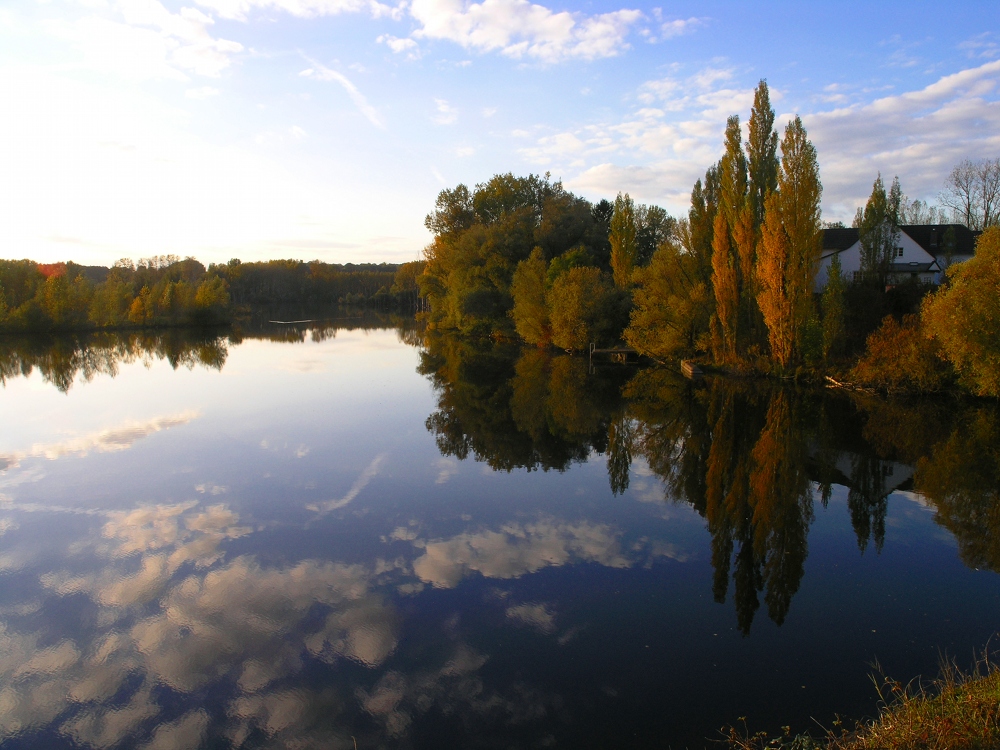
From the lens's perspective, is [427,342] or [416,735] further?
[427,342]

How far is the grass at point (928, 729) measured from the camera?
394 cm

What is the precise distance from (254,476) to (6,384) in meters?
20.5

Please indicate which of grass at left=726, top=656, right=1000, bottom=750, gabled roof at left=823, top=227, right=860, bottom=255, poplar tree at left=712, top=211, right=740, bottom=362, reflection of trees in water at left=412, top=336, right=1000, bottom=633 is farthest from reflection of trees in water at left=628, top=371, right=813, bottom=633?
gabled roof at left=823, top=227, right=860, bottom=255

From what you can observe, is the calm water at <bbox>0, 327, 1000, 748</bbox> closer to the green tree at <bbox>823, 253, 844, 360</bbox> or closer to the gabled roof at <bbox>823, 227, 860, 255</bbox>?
the green tree at <bbox>823, 253, 844, 360</bbox>

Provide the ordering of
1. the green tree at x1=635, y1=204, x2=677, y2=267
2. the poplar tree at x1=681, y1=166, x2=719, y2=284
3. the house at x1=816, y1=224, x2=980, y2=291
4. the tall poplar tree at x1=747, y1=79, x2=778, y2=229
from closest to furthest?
the tall poplar tree at x1=747, y1=79, x2=778, y2=229, the poplar tree at x1=681, y1=166, x2=719, y2=284, the house at x1=816, y1=224, x2=980, y2=291, the green tree at x1=635, y1=204, x2=677, y2=267

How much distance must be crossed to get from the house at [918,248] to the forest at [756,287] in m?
3.42

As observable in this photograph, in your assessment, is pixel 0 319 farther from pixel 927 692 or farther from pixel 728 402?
pixel 927 692

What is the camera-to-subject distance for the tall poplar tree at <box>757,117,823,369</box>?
22844mm

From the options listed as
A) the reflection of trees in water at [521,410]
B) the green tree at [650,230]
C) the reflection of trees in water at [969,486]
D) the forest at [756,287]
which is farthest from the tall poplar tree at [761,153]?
the green tree at [650,230]

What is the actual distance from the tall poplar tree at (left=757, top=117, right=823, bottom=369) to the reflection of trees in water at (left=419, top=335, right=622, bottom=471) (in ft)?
23.4

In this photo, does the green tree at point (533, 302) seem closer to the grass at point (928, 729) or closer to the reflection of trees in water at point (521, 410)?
the reflection of trees in water at point (521, 410)

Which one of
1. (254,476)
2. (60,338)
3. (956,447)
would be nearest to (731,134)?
(956,447)

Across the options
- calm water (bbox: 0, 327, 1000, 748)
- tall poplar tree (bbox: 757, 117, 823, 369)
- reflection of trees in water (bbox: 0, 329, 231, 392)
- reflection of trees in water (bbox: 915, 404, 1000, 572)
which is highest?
tall poplar tree (bbox: 757, 117, 823, 369)

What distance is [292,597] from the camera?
7.55 metres
